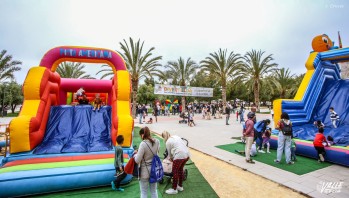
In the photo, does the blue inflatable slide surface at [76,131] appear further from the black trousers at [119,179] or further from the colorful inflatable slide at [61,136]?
the black trousers at [119,179]

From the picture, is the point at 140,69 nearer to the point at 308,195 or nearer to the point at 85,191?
the point at 85,191

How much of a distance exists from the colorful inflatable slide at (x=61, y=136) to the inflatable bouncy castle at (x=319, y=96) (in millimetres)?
6240

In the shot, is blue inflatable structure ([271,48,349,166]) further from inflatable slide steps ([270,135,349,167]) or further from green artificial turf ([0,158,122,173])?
green artificial turf ([0,158,122,173])

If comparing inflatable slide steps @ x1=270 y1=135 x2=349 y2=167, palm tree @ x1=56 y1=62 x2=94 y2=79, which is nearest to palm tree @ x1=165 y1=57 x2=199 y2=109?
palm tree @ x1=56 y1=62 x2=94 y2=79

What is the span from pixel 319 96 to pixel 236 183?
25.2 ft

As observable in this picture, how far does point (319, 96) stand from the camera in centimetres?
930

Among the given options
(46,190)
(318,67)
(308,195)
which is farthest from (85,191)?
(318,67)

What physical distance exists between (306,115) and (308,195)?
5.82 metres

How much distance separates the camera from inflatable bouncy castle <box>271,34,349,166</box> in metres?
7.70

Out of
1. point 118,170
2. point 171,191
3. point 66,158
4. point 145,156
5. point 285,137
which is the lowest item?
point 171,191

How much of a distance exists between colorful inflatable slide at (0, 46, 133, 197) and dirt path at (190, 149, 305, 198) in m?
2.13

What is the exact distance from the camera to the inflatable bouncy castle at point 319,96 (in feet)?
25.3

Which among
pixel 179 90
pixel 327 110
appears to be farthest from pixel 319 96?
pixel 179 90

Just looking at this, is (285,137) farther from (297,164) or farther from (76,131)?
(76,131)
